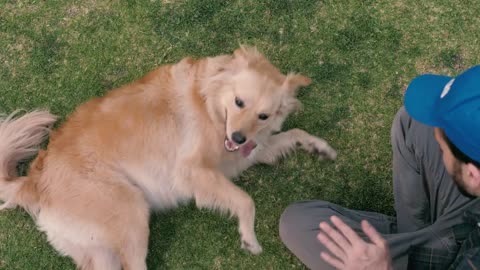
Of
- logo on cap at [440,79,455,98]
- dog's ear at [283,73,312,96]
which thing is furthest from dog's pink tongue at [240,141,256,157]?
logo on cap at [440,79,455,98]

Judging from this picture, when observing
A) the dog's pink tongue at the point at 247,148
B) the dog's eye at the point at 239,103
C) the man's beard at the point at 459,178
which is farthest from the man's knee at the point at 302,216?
the man's beard at the point at 459,178

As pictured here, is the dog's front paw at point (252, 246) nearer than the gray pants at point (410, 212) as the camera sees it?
No

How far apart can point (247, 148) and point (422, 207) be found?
51.2 inches

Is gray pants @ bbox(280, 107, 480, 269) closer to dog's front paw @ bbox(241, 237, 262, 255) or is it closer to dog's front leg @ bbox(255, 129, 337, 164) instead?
dog's front paw @ bbox(241, 237, 262, 255)

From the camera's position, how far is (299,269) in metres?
3.44

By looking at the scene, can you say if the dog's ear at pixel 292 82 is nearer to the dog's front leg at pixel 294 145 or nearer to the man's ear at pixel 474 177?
the dog's front leg at pixel 294 145

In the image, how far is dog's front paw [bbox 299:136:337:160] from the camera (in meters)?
3.59

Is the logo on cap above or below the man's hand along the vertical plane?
above

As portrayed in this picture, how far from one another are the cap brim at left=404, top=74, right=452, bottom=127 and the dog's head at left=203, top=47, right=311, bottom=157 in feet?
3.18

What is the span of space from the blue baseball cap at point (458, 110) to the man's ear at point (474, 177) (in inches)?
2.3

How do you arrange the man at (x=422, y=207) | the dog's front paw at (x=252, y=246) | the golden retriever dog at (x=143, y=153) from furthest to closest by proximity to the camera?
the dog's front paw at (x=252, y=246), the golden retriever dog at (x=143, y=153), the man at (x=422, y=207)

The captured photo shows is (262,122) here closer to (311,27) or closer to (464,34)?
(311,27)

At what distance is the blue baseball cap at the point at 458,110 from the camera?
1.89 metres

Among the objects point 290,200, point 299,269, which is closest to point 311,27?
point 290,200
